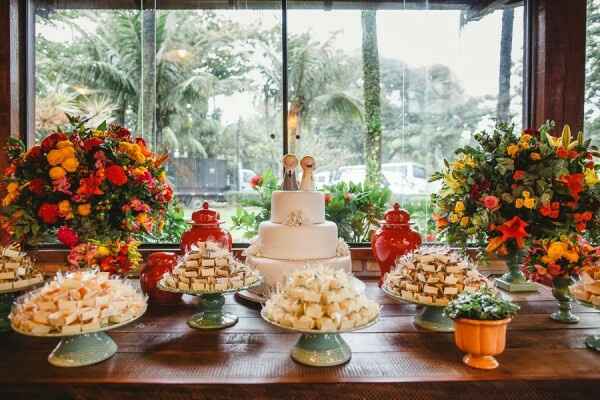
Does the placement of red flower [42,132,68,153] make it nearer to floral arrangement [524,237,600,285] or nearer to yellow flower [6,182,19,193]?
yellow flower [6,182,19,193]

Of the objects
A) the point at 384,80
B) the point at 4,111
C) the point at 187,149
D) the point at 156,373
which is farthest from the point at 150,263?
the point at 384,80

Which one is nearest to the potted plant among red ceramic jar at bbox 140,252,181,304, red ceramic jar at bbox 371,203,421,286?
red ceramic jar at bbox 371,203,421,286

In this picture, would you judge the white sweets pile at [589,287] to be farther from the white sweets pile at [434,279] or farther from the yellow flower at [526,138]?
the yellow flower at [526,138]

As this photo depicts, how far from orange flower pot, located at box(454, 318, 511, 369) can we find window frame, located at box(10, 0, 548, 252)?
1798 mm

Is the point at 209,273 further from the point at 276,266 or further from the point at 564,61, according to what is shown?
the point at 564,61

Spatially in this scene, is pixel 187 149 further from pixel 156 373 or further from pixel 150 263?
pixel 156 373

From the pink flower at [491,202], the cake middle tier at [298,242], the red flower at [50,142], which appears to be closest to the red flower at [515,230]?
the pink flower at [491,202]

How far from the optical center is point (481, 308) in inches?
53.2

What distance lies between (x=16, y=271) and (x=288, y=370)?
53.3 inches

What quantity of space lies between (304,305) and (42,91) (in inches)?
121

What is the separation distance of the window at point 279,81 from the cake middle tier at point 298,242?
45.2 inches

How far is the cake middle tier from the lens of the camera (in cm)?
210

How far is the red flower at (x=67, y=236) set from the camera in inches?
73.1

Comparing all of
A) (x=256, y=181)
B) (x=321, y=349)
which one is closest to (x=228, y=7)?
(x=256, y=181)
